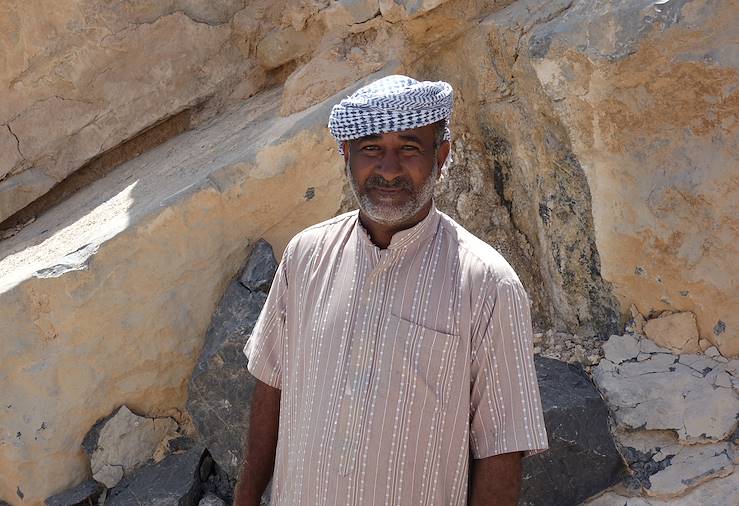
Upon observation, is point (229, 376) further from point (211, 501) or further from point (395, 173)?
point (395, 173)

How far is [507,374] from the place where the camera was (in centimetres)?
165

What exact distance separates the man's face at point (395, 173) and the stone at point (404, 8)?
1722 mm

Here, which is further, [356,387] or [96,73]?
[96,73]

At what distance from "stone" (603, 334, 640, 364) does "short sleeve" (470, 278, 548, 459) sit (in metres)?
1.36

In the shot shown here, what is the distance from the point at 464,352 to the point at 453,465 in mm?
239

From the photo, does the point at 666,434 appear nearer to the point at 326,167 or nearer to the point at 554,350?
the point at 554,350

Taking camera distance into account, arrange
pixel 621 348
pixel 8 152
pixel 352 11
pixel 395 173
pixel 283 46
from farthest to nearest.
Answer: pixel 283 46 → pixel 8 152 → pixel 352 11 → pixel 621 348 → pixel 395 173

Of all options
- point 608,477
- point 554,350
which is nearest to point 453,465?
point 608,477

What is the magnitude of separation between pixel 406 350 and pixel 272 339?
1.34ft

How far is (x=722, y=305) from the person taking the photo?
2787 millimetres

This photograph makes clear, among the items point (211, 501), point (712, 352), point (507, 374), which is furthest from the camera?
point (211, 501)

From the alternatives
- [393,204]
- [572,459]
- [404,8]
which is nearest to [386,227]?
[393,204]

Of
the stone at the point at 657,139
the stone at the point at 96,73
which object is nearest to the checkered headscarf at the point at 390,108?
the stone at the point at 657,139

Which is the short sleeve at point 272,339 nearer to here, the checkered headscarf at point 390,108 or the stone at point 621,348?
the checkered headscarf at point 390,108
